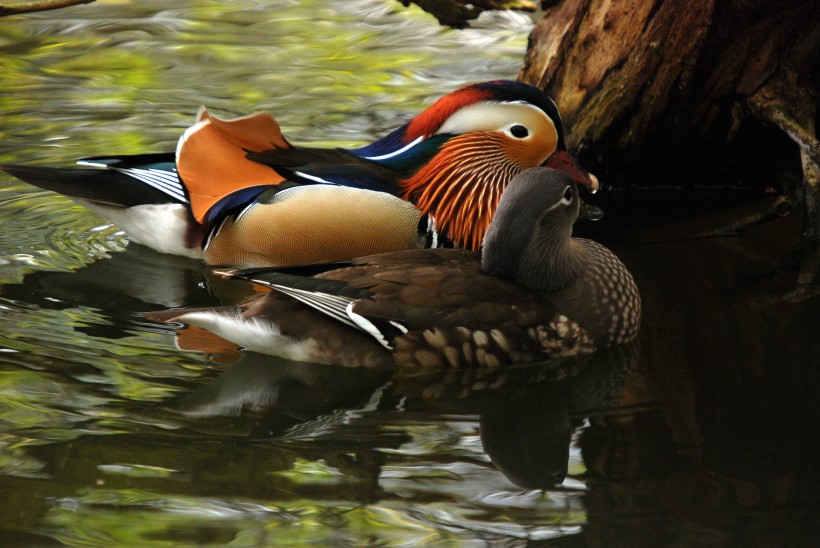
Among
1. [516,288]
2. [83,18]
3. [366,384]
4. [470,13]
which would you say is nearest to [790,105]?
[470,13]

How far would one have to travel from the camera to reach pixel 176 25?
27.9 feet

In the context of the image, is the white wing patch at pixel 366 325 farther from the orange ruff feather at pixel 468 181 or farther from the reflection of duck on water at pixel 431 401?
the orange ruff feather at pixel 468 181

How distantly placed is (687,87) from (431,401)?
2.70 m

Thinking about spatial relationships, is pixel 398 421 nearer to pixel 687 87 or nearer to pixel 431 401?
pixel 431 401

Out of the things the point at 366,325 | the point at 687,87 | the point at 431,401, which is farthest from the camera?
the point at 687,87

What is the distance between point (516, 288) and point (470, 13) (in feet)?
6.83

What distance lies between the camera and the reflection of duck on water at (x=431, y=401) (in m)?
3.48

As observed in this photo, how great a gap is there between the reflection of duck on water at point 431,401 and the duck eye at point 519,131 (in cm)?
122

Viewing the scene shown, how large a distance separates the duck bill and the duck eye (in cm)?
15

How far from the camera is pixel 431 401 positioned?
380 centimetres

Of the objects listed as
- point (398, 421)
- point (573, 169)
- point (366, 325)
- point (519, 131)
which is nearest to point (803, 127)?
point (573, 169)

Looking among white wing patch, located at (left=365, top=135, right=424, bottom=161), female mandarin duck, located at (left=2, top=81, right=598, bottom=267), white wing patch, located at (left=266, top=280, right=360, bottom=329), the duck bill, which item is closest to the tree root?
the duck bill

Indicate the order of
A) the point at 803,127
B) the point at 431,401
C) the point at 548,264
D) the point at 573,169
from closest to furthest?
the point at 431,401
the point at 548,264
the point at 573,169
the point at 803,127

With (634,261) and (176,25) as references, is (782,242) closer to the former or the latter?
(634,261)
